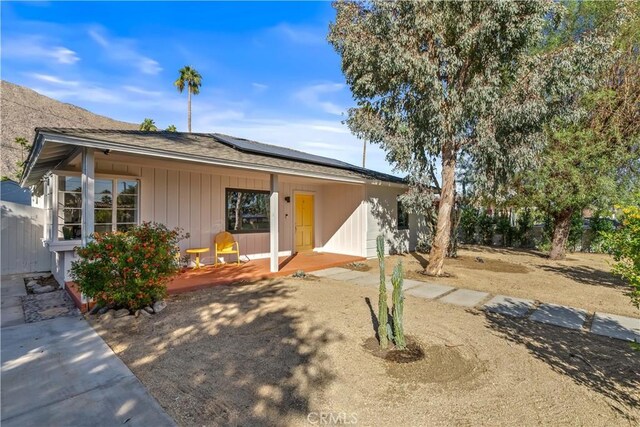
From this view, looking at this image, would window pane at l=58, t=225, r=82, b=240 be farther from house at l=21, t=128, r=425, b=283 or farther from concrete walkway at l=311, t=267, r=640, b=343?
concrete walkway at l=311, t=267, r=640, b=343

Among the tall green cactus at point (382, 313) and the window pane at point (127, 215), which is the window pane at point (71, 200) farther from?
the tall green cactus at point (382, 313)

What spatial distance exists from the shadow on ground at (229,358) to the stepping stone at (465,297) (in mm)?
2781

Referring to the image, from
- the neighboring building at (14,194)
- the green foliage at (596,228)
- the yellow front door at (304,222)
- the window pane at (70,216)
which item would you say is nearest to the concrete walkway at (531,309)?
the yellow front door at (304,222)

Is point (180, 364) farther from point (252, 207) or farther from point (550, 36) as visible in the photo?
point (550, 36)

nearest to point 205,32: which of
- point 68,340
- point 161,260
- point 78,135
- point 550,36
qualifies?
point 78,135

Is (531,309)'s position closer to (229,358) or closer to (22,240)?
(229,358)

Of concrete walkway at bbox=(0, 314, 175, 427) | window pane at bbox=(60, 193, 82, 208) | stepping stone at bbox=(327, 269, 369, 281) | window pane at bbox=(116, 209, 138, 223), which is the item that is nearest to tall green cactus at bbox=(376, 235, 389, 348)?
concrete walkway at bbox=(0, 314, 175, 427)

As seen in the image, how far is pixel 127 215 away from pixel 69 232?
46.6 inches

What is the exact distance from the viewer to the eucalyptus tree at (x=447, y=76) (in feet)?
22.6

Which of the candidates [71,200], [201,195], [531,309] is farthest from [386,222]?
[71,200]

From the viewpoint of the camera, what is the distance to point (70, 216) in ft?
22.7

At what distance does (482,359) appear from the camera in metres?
3.44

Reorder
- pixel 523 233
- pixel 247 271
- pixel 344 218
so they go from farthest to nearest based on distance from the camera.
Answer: pixel 523 233 < pixel 344 218 < pixel 247 271

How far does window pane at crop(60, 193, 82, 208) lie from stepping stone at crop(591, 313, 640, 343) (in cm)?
966
